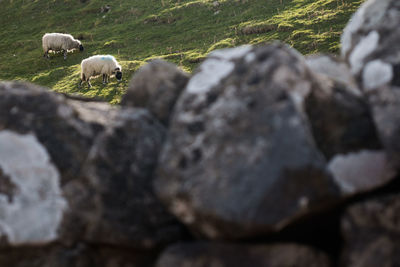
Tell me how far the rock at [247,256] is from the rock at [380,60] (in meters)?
1.43

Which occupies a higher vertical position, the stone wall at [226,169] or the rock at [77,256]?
the stone wall at [226,169]

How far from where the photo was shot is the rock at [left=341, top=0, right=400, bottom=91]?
4.78 meters

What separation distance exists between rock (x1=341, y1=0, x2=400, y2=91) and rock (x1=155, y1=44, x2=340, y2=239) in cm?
92

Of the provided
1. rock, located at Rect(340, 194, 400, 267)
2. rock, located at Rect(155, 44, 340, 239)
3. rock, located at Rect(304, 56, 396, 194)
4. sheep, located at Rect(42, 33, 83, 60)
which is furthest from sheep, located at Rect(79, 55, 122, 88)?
rock, located at Rect(340, 194, 400, 267)

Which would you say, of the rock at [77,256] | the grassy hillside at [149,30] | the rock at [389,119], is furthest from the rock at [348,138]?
the grassy hillside at [149,30]

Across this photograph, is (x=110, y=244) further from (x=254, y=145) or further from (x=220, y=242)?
(x=254, y=145)

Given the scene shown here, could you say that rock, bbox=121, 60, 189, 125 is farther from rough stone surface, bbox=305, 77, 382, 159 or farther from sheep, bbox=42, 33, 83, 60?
sheep, bbox=42, 33, 83, 60

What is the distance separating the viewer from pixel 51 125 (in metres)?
5.03

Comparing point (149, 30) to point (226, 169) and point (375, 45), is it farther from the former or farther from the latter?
point (226, 169)

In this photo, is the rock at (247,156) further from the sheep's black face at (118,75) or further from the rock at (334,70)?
the sheep's black face at (118,75)

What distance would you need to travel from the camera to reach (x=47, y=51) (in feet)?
139

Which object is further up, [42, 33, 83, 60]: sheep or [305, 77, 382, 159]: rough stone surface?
[305, 77, 382, 159]: rough stone surface

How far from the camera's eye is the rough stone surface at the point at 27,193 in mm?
4730

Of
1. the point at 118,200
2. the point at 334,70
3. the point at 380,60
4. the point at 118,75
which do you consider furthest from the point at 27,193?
the point at 118,75
